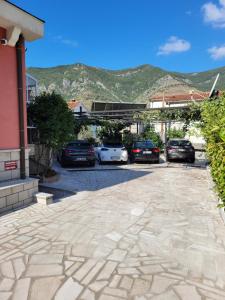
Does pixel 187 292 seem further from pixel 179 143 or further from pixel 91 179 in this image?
pixel 179 143

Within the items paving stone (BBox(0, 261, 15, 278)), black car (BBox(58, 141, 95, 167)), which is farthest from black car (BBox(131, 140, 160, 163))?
paving stone (BBox(0, 261, 15, 278))

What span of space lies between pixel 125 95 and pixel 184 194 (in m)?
90.9

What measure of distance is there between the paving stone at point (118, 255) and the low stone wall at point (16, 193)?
127 inches

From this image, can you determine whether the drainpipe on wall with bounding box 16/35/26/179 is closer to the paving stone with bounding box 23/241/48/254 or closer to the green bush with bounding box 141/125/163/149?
the paving stone with bounding box 23/241/48/254

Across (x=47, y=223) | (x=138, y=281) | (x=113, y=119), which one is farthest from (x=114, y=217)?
(x=113, y=119)

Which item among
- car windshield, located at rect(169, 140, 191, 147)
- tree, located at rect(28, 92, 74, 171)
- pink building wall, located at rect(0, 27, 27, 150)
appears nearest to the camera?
pink building wall, located at rect(0, 27, 27, 150)

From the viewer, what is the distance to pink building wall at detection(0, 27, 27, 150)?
7.24 m

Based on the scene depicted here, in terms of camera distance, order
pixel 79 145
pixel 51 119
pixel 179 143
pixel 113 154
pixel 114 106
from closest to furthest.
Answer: pixel 51 119, pixel 79 145, pixel 113 154, pixel 179 143, pixel 114 106

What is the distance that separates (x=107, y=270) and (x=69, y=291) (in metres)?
0.67

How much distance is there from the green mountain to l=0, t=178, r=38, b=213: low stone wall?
83313mm

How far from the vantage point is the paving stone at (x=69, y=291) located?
3430 mm

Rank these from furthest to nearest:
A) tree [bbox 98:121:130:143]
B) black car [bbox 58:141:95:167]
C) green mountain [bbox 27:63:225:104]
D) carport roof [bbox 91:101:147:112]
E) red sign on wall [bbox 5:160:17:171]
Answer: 1. green mountain [bbox 27:63:225:104]
2. carport roof [bbox 91:101:147:112]
3. tree [bbox 98:121:130:143]
4. black car [bbox 58:141:95:167]
5. red sign on wall [bbox 5:160:17:171]

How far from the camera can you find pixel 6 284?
3.69 m

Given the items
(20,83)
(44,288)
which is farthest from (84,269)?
(20,83)
